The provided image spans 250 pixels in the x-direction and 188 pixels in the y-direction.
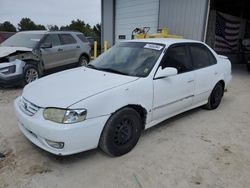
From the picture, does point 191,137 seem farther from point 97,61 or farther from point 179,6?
point 179,6

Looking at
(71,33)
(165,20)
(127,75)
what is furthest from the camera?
(165,20)

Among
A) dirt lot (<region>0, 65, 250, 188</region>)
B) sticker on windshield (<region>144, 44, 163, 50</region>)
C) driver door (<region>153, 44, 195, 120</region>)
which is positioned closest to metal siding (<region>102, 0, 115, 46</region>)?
driver door (<region>153, 44, 195, 120</region>)

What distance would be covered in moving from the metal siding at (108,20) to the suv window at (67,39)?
5.53 meters

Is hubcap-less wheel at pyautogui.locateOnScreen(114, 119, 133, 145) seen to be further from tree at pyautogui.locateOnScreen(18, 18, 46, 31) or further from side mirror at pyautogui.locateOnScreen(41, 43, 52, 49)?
tree at pyautogui.locateOnScreen(18, 18, 46, 31)

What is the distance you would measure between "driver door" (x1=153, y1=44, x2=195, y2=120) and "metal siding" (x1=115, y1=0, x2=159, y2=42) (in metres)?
7.36

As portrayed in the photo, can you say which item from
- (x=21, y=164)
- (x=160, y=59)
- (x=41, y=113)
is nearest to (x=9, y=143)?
(x=21, y=164)

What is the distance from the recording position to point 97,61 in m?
4.16

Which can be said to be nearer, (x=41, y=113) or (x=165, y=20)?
(x=41, y=113)

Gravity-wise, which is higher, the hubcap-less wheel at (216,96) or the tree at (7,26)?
the tree at (7,26)

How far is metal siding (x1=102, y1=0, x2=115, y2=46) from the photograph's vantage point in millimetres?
13531

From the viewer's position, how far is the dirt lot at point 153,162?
2.65 metres

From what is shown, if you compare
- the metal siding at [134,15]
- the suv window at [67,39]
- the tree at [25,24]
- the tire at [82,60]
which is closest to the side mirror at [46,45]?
the suv window at [67,39]

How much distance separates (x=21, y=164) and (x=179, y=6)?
28.8 ft

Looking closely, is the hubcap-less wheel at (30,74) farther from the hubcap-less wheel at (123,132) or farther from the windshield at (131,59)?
the hubcap-less wheel at (123,132)
